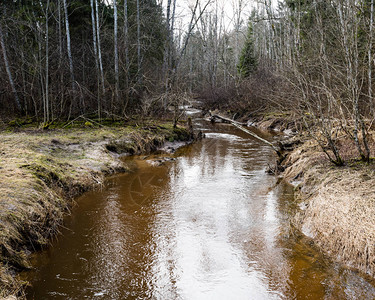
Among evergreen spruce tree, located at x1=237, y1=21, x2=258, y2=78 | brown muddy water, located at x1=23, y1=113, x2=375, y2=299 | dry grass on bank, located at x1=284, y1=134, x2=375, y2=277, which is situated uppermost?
evergreen spruce tree, located at x1=237, y1=21, x2=258, y2=78

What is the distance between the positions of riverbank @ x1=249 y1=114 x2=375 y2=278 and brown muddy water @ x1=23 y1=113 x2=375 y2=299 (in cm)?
27

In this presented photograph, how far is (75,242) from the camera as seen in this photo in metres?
5.52

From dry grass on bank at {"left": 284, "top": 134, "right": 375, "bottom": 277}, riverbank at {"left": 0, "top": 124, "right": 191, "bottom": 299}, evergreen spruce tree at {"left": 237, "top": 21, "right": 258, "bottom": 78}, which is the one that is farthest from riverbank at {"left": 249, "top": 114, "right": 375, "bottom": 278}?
evergreen spruce tree at {"left": 237, "top": 21, "right": 258, "bottom": 78}

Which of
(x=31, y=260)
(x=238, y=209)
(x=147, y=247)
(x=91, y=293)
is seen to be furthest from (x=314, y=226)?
(x=31, y=260)

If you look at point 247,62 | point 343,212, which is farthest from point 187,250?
point 247,62

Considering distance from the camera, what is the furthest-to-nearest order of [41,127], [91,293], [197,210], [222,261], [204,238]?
[41,127]
[197,210]
[204,238]
[222,261]
[91,293]

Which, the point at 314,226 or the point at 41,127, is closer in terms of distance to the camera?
the point at 314,226

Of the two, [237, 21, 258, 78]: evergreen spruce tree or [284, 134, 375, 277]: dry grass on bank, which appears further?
[237, 21, 258, 78]: evergreen spruce tree

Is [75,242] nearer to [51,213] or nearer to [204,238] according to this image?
[51,213]

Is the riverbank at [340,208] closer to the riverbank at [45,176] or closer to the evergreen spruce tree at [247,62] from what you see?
the riverbank at [45,176]

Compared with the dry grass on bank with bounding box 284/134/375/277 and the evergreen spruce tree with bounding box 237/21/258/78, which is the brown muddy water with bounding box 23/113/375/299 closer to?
the dry grass on bank with bounding box 284/134/375/277

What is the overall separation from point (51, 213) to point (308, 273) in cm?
482

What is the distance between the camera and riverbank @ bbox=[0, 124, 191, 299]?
181 inches

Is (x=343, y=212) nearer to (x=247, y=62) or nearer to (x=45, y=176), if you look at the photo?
(x=45, y=176)
